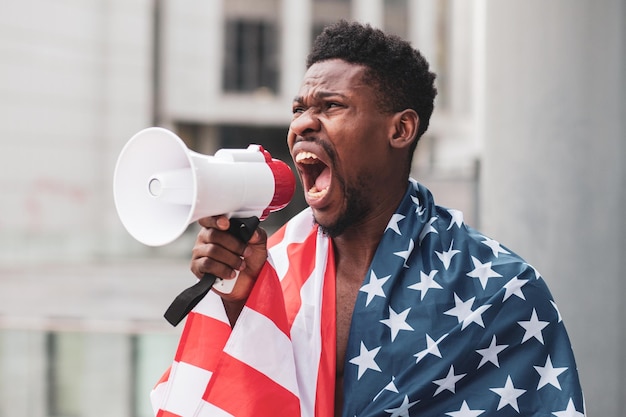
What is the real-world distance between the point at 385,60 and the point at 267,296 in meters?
0.77

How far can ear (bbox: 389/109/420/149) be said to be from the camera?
2402 mm

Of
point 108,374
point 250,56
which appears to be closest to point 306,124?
point 108,374

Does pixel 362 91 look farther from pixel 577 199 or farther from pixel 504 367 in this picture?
pixel 577 199

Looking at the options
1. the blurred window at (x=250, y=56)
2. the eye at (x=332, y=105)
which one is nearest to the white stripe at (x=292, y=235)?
the eye at (x=332, y=105)

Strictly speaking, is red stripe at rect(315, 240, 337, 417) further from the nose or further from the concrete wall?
the concrete wall

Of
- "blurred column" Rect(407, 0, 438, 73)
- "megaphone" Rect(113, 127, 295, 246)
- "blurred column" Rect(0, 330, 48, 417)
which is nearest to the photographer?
"megaphone" Rect(113, 127, 295, 246)

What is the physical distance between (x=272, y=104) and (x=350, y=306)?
29423 mm

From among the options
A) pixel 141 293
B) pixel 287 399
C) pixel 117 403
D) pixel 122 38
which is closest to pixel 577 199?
pixel 287 399

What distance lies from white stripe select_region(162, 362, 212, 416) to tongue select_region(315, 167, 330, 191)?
0.61m

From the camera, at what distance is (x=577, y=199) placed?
14.1ft

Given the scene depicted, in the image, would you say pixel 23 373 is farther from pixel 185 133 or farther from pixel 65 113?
pixel 185 133

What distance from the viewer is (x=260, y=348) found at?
7.06 feet

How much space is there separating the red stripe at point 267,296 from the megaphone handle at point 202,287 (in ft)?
0.70

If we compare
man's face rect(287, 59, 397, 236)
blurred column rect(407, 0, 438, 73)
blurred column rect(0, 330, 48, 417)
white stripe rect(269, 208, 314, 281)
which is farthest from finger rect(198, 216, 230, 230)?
blurred column rect(407, 0, 438, 73)
